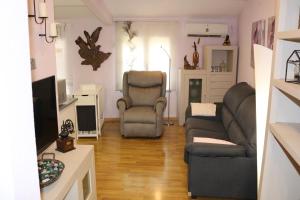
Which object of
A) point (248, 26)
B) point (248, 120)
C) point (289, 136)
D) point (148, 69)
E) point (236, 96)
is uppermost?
point (248, 26)

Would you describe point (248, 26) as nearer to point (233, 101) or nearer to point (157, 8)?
point (233, 101)

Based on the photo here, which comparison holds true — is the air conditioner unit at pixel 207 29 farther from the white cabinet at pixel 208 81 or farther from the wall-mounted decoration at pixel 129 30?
the wall-mounted decoration at pixel 129 30

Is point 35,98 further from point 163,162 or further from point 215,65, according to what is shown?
point 215,65

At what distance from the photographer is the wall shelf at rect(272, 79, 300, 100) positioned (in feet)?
3.46

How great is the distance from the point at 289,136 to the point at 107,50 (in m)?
4.44

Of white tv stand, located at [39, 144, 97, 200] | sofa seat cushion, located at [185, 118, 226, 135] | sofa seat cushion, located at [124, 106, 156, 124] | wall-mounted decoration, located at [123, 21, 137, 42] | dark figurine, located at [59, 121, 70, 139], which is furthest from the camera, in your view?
wall-mounted decoration, located at [123, 21, 137, 42]

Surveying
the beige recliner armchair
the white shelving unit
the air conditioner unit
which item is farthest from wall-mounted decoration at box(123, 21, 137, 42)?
the white shelving unit

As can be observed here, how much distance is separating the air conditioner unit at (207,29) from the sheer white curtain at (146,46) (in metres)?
0.34

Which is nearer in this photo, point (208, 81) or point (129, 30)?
point (208, 81)

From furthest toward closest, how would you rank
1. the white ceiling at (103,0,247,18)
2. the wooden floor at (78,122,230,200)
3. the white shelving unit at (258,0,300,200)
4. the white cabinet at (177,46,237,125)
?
the white cabinet at (177,46,237,125), the white ceiling at (103,0,247,18), the wooden floor at (78,122,230,200), the white shelving unit at (258,0,300,200)

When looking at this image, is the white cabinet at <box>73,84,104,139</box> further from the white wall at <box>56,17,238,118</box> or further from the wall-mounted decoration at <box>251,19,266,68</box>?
the wall-mounted decoration at <box>251,19,266,68</box>

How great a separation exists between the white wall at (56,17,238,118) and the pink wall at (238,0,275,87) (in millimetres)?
484

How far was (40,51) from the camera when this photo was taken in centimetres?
228

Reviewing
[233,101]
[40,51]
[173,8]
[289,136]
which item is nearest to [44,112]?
[40,51]
